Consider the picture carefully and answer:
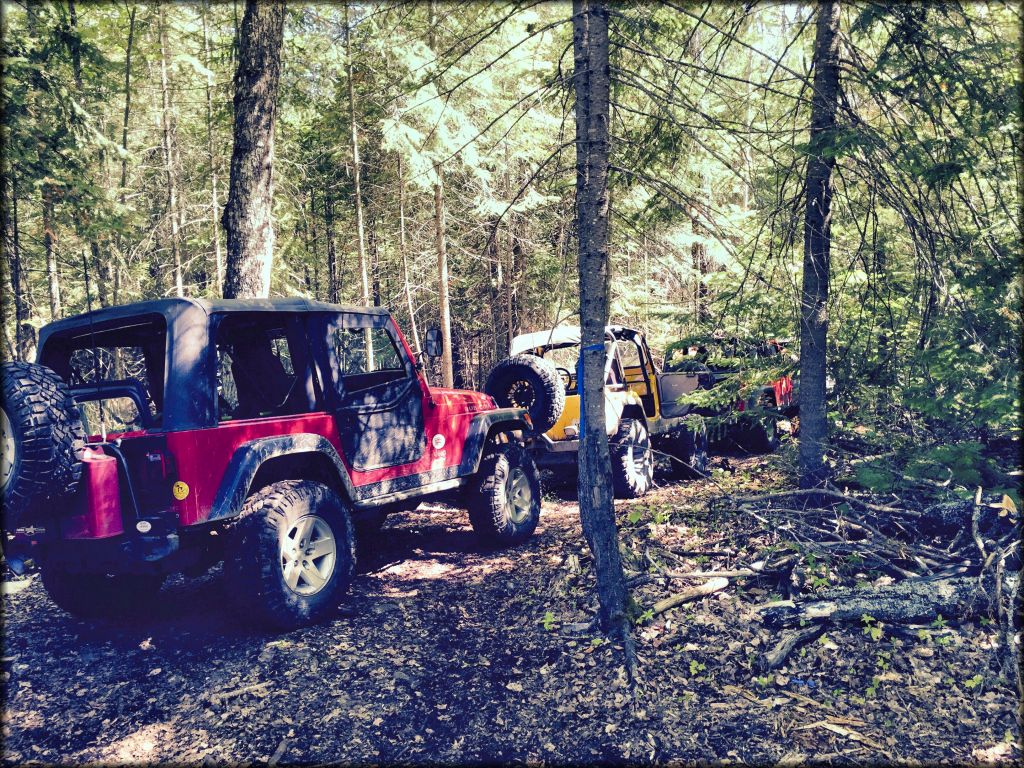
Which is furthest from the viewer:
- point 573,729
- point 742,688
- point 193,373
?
point 193,373

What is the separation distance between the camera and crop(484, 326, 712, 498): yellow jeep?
7.48 m

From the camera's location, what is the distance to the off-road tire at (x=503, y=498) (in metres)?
6.29

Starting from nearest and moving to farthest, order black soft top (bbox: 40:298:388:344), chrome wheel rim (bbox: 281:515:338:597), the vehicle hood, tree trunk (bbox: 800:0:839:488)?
black soft top (bbox: 40:298:388:344) → chrome wheel rim (bbox: 281:515:338:597) → tree trunk (bbox: 800:0:839:488) → the vehicle hood

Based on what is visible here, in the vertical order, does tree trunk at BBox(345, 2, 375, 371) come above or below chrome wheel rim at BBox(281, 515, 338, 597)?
above

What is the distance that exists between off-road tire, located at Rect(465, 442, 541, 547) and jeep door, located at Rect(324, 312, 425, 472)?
0.86m

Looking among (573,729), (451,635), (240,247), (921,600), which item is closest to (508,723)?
(573,729)

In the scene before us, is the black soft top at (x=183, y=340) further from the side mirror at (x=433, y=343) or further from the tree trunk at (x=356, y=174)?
the tree trunk at (x=356, y=174)

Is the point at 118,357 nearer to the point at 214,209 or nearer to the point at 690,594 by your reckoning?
the point at 690,594

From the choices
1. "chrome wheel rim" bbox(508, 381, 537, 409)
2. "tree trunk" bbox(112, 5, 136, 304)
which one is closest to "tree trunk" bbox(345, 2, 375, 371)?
"tree trunk" bbox(112, 5, 136, 304)

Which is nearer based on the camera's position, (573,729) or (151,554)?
(573,729)

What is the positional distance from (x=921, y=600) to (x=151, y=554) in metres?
4.73

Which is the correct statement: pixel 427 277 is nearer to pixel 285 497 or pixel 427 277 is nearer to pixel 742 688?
pixel 285 497

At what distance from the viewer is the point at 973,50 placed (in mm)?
4051

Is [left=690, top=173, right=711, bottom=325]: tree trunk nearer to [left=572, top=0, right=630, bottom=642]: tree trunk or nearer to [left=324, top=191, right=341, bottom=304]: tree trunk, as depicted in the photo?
[left=572, top=0, right=630, bottom=642]: tree trunk
